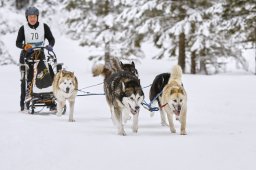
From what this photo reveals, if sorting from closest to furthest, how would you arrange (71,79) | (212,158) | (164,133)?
(212,158) → (164,133) → (71,79)

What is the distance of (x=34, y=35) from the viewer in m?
10.0

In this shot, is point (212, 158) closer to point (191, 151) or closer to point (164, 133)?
point (191, 151)

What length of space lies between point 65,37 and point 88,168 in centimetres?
3276

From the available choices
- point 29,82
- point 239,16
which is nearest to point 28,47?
point 29,82

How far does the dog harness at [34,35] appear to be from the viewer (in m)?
9.98

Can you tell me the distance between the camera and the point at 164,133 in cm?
732

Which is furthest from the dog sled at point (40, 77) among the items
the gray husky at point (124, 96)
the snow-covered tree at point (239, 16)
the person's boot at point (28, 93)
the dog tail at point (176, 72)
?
the snow-covered tree at point (239, 16)

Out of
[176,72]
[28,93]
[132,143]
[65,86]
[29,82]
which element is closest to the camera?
[132,143]

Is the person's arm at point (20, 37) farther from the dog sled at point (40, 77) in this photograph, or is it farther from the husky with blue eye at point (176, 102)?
the husky with blue eye at point (176, 102)

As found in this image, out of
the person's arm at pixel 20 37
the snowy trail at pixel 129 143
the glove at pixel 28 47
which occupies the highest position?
the person's arm at pixel 20 37

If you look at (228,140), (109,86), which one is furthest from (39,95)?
(228,140)

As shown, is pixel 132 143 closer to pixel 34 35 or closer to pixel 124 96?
pixel 124 96

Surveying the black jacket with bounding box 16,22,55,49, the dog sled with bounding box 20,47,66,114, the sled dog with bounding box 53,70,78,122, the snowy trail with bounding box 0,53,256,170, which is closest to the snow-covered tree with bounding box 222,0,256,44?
the snowy trail with bounding box 0,53,256,170

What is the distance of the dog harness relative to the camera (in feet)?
32.8
